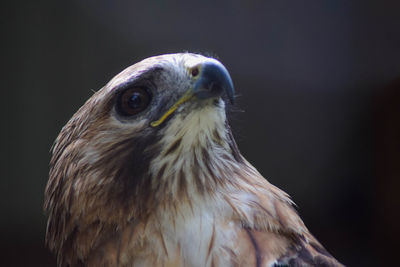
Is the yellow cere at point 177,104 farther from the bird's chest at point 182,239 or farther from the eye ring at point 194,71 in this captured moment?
the bird's chest at point 182,239

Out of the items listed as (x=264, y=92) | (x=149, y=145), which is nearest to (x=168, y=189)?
(x=149, y=145)

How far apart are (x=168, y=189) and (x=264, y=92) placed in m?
1.39

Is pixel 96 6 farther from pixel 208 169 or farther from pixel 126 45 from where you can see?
pixel 208 169

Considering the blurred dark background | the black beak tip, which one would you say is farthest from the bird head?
the blurred dark background

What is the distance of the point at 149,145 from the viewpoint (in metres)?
1.05

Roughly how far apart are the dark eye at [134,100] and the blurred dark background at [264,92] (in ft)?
3.65

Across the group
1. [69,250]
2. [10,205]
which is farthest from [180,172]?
[10,205]

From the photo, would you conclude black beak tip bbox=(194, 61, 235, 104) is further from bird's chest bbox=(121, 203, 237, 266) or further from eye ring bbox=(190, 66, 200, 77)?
bird's chest bbox=(121, 203, 237, 266)

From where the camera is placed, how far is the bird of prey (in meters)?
0.99

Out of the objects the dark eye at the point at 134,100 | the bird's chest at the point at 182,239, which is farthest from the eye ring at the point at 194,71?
the bird's chest at the point at 182,239

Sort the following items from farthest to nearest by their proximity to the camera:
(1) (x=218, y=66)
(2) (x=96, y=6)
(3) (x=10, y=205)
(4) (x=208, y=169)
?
(3) (x=10, y=205)
(2) (x=96, y=6)
(4) (x=208, y=169)
(1) (x=218, y=66)

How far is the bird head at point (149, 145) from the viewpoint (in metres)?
1.01

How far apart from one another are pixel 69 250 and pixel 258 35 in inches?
56.3

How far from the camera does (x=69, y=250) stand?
1.10 m
